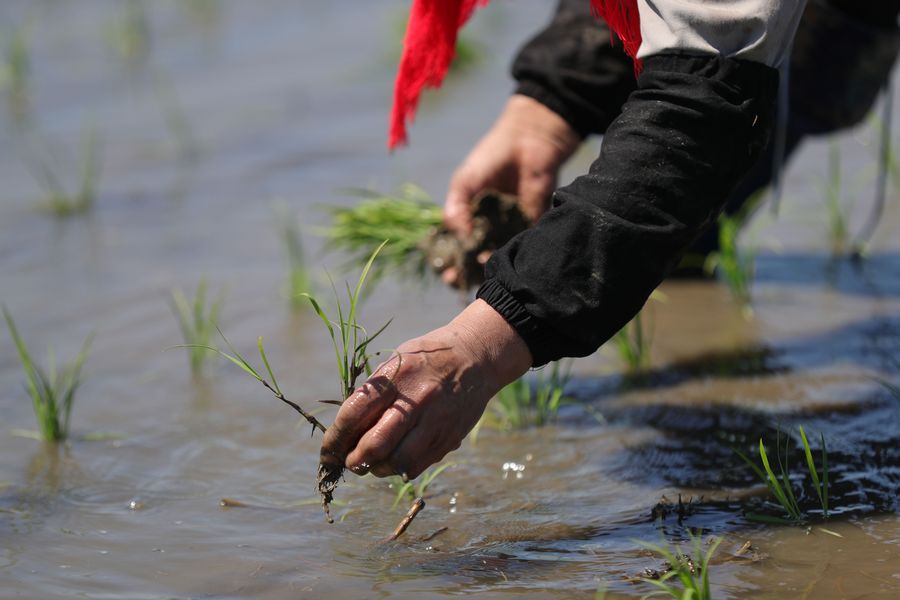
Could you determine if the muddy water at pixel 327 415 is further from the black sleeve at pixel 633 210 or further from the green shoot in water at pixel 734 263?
the black sleeve at pixel 633 210

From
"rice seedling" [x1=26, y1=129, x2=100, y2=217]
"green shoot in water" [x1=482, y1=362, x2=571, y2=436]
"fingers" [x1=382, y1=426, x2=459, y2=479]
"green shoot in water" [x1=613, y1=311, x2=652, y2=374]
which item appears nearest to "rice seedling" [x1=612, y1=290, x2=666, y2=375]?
"green shoot in water" [x1=613, y1=311, x2=652, y2=374]

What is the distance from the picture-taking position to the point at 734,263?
3201 millimetres

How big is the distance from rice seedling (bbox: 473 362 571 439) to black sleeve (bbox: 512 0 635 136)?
23.3 inches

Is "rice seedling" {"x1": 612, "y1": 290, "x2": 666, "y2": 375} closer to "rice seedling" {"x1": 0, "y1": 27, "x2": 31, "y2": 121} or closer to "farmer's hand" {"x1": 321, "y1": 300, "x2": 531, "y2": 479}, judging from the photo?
"farmer's hand" {"x1": 321, "y1": 300, "x2": 531, "y2": 479}

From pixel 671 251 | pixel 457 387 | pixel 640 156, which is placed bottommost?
pixel 457 387

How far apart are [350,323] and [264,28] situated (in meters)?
5.43

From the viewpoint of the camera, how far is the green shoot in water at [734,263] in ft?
10.4

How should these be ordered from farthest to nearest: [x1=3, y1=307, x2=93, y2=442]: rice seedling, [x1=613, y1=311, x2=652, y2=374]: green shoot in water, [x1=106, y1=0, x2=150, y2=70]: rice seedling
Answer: [x1=106, y1=0, x2=150, y2=70]: rice seedling
[x1=613, y1=311, x2=652, y2=374]: green shoot in water
[x1=3, y1=307, x2=93, y2=442]: rice seedling

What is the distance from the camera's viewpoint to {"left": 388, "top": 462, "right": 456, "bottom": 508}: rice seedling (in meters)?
2.22

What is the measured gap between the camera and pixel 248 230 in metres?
4.03

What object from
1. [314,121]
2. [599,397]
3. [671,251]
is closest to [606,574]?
[671,251]

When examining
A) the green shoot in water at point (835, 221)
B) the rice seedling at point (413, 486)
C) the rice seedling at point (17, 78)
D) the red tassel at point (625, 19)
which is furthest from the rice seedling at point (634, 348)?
the rice seedling at point (17, 78)

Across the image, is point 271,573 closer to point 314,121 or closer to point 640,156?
point 640,156

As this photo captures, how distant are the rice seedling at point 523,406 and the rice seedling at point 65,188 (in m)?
1.94
